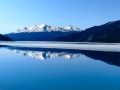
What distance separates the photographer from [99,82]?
436 inches

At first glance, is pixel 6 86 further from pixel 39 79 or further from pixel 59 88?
pixel 59 88

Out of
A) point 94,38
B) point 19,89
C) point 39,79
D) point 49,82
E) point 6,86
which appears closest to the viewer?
point 19,89

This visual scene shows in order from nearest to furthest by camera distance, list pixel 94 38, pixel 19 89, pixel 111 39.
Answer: pixel 19 89 → pixel 111 39 → pixel 94 38

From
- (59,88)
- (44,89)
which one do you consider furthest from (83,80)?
(44,89)

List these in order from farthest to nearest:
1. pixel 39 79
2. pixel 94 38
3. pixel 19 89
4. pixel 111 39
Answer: pixel 94 38, pixel 111 39, pixel 39 79, pixel 19 89

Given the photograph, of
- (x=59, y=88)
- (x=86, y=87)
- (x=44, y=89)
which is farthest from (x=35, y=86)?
(x=86, y=87)

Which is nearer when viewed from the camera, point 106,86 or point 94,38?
point 106,86

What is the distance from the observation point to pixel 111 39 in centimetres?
11894

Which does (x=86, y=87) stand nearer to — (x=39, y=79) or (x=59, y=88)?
(x=59, y=88)

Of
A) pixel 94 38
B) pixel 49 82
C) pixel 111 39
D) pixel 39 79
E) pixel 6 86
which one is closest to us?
pixel 6 86

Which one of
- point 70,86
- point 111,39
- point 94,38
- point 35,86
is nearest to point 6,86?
point 35,86

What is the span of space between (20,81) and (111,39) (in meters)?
115

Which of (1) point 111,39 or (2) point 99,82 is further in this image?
(1) point 111,39

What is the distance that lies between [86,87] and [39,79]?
3.65 metres
